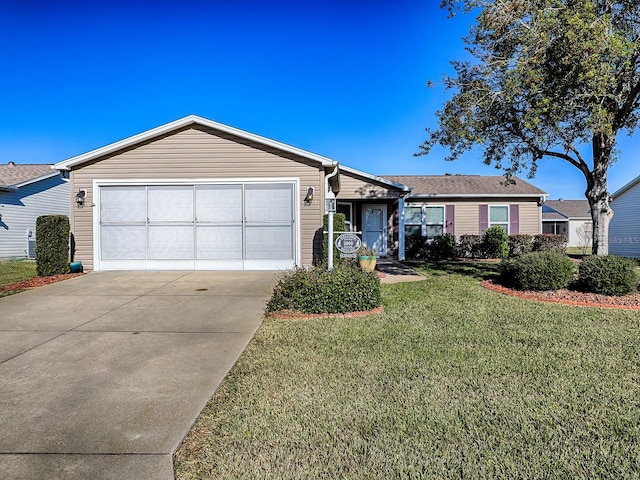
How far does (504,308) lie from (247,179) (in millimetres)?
7079

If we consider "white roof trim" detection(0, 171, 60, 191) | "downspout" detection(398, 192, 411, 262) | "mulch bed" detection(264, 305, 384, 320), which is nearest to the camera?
"mulch bed" detection(264, 305, 384, 320)

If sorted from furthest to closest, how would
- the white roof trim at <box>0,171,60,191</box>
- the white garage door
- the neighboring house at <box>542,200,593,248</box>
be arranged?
the neighboring house at <box>542,200,593,248</box>, the white roof trim at <box>0,171,60,191</box>, the white garage door

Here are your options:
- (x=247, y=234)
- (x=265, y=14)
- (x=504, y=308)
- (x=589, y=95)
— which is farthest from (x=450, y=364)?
(x=265, y=14)

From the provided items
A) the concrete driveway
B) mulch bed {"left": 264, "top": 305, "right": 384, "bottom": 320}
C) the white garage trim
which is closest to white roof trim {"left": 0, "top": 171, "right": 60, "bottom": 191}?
the white garage trim

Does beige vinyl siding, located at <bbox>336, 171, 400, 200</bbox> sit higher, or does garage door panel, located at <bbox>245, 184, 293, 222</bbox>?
beige vinyl siding, located at <bbox>336, 171, 400, 200</bbox>

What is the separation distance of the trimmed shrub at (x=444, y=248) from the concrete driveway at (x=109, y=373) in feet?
31.8

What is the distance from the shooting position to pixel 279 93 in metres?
14.5

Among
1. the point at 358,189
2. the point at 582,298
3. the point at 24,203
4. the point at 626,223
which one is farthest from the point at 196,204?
the point at 626,223

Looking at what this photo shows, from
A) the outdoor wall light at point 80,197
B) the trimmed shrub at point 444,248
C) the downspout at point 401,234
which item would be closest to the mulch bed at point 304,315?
the outdoor wall light at point 80,197

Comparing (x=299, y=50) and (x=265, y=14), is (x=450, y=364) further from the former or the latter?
(x=299, y=50)

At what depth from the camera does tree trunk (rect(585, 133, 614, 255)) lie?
26.1 ft

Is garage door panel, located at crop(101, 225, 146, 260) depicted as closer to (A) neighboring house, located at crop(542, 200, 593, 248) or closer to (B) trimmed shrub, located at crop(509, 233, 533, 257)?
(B) trimmed shrub, located at crop(509, 233, 533, 257)

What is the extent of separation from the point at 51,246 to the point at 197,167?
13.3ft

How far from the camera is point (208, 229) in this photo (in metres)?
10.2
